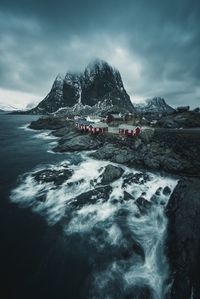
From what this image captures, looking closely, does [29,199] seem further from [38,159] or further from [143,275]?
[38,159]

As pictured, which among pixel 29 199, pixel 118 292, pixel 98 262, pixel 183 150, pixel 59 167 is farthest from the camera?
pixel 183 150

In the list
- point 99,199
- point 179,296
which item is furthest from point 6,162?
point 179,296

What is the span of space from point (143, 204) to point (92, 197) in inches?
231

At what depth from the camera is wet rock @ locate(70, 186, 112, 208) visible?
1959 centimetres

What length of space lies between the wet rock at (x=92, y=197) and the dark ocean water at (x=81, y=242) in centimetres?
23

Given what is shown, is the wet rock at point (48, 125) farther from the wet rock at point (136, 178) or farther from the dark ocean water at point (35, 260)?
the dark ocean water at point (35, 260)

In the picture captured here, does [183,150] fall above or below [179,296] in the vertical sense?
above

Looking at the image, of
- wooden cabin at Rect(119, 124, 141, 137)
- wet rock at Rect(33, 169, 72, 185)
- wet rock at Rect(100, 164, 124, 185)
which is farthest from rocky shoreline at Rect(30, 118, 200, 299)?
wooden cabin at Rect(119, 124, 141, 137)

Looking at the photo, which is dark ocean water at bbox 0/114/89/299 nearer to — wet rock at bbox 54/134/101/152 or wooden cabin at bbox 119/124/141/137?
wet rock at bbox 54/134/101/152

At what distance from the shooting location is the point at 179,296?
1006cm

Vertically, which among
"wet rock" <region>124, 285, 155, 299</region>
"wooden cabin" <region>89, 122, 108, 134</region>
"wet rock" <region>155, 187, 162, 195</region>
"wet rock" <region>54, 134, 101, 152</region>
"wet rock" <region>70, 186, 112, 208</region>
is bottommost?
"wet rock" <region>124, 285, 155, 299</region>

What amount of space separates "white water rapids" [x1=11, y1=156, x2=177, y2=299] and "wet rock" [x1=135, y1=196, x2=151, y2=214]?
22cm

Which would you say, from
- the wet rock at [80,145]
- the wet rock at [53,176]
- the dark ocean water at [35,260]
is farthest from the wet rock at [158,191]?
the wet rock at [80,145]

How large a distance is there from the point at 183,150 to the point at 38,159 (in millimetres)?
29393
